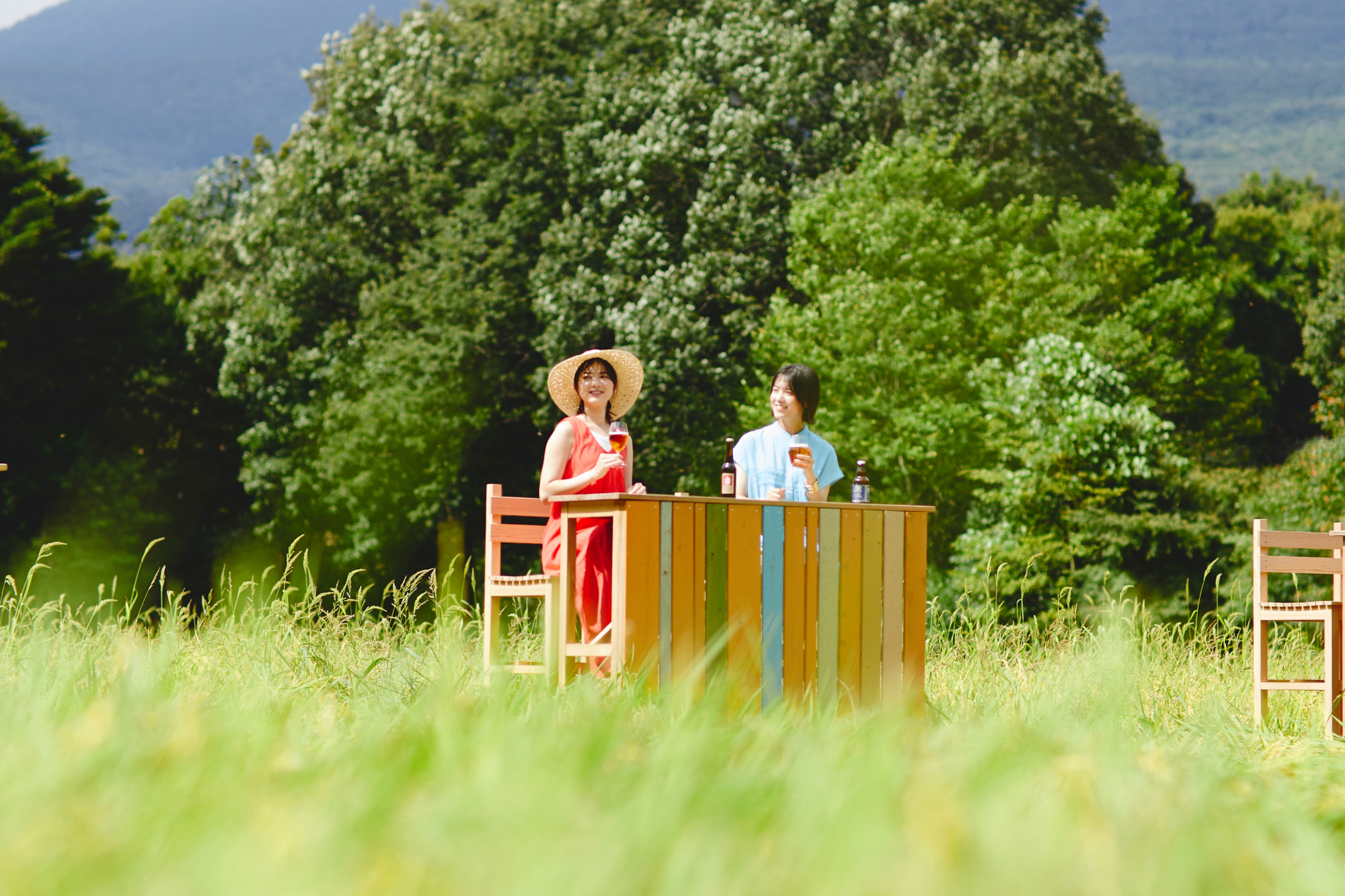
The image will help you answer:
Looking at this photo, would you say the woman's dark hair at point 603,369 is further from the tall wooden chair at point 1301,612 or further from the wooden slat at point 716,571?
the tall wooden chair at point 1301,612

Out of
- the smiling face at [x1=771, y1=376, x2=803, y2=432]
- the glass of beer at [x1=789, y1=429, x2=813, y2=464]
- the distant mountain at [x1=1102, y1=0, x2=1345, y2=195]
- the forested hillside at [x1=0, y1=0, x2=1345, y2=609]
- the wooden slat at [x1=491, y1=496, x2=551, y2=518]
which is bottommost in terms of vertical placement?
the wooden slat at [x1=491, y1=496, x2=551, y2=518]

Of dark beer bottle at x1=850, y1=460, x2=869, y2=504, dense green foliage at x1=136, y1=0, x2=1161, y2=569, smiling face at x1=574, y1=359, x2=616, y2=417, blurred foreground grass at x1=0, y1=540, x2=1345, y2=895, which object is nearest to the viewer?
blurred foreground grass at x1=0, y1=540, x2=1345, y2=895

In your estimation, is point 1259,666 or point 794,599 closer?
point 794,599

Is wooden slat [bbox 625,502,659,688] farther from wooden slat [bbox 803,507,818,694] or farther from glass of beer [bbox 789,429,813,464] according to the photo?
glass of beer [bbox 789,429,813,464]

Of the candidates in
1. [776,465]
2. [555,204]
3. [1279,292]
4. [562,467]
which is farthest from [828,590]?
[1279,292]

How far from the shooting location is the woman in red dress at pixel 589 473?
4727 millimetres

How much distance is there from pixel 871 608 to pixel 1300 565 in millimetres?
2654

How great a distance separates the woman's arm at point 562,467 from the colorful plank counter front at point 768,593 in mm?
181

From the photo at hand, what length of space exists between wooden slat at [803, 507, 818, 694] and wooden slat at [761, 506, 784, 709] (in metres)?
0.09

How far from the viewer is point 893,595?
4523 millimetres

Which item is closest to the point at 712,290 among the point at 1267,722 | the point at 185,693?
the point at 1267,722

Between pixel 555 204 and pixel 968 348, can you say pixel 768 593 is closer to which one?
pixel 968 348

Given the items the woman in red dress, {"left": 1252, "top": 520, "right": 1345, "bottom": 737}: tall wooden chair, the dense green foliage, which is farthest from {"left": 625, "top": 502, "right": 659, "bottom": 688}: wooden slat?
the dense green foliage

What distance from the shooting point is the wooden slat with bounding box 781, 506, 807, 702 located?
419 centimetres
